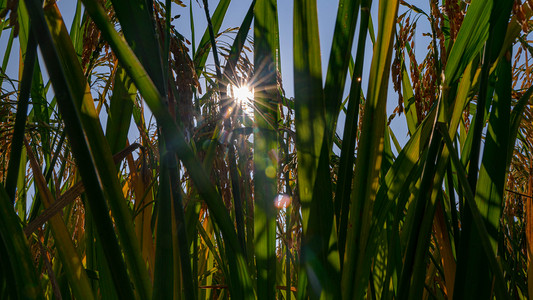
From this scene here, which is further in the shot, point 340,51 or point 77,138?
point 340,51

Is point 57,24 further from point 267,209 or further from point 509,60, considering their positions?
point 509,60

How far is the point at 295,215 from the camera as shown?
0.82 m

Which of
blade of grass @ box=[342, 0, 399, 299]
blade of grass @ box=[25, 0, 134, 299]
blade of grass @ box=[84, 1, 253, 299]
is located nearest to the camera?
blade of grass @ box=[25, 0, 134, 299]

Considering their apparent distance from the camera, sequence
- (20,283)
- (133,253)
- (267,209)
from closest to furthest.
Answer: (20,283) → (133,253) → (267,209)

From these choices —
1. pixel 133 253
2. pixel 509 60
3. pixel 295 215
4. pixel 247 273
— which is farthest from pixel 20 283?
pixel 509 60

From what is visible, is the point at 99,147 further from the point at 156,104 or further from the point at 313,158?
the point at 313,158

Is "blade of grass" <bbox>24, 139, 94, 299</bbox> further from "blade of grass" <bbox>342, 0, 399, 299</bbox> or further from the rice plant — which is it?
"blade of grass" <bbox>342, 0, 399, 299</bbox>

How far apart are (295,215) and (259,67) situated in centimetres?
28

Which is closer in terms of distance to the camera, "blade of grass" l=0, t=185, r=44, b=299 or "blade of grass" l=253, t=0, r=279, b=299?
"blade of grass" l=0, t=185, r=44, b=299

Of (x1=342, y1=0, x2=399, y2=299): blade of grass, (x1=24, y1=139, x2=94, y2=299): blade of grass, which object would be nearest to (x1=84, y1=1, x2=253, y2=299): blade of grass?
(x1=342, y1=0, x2=399, y2=299): blade of grass

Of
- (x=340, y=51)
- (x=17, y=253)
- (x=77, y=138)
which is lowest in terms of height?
(x=17, y=253)

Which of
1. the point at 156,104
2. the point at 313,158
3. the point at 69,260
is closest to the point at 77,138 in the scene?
the point at 156,104

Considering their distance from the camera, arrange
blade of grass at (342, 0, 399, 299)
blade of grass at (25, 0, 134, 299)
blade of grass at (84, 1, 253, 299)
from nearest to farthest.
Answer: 1. blade of grass at (25, 0, 134, 299)
2. blade of grass at (84, 1, 253, 299)
3. blade of grass at (342, 0, 399, 299)

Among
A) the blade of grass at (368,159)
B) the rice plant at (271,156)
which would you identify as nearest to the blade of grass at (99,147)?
the rice plant at (271,156)
